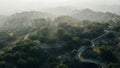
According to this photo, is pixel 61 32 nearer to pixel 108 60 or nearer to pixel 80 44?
pixel 80 44

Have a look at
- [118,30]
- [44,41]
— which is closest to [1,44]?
[44,41]

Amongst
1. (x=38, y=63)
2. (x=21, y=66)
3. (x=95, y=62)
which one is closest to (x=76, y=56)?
Result: (x=95, y=62)

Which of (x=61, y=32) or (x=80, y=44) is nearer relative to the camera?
(x=80, y=44)

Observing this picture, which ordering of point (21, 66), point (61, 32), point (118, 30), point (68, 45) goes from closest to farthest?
1. point (21, 66)
2. point (68, 45)
3. point (61, 32)
4. point (118, 30)

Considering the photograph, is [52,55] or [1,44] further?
[1,44]

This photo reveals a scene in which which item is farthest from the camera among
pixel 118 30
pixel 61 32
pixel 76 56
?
pixel 118 30

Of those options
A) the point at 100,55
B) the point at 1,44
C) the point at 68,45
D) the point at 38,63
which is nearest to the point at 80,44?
the point at 68,45

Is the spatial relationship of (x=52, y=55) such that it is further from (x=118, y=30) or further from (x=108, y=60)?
(x=118, y=30)

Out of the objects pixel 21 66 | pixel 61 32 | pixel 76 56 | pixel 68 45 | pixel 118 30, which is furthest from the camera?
pixel 118 30

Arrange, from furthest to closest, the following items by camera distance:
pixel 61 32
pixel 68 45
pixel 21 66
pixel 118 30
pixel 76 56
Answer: pixel 118 30 → pixel 61 32 → pixel 68 45 → pixel 76 56 → pixel 21 66
